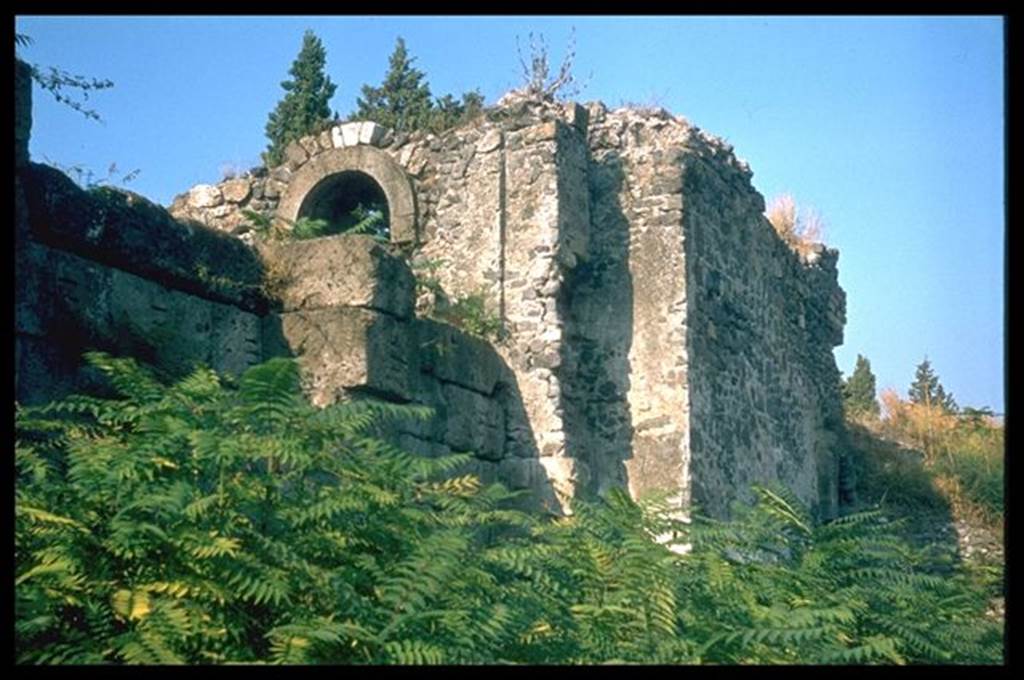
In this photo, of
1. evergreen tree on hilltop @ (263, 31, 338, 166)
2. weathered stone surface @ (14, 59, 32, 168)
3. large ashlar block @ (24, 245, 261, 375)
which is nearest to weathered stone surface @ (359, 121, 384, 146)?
large ashlar block @ (24, 245, 261, 375)

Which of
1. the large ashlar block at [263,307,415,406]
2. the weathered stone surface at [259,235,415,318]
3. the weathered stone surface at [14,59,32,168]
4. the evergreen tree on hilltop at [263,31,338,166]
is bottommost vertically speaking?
the large ashlar block at [263,307,415,406]

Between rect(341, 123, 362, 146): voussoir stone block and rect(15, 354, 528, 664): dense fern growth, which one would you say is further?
rect(341, 123, 362, 146): voussoir stone block

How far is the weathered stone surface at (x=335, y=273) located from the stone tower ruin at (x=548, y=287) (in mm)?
12

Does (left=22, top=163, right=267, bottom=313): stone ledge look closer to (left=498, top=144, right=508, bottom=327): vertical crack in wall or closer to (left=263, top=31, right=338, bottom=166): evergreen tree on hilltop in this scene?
(left=498, top=144, right=508, bottom=327): vertical crack in wall

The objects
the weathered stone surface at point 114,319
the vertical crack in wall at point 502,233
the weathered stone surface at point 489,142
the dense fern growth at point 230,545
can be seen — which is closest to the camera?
the dense fern growth at point 230,545

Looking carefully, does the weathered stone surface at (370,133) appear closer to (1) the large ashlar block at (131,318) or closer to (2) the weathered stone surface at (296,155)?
(2) the weathered stone surface at (296,155)

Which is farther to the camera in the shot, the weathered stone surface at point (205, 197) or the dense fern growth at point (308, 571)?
the weathered stone surface at point (205, 197)

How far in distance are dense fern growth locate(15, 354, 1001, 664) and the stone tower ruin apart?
1.90 metres

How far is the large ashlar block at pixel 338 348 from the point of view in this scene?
7.23 m

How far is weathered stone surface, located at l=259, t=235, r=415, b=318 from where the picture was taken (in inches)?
291

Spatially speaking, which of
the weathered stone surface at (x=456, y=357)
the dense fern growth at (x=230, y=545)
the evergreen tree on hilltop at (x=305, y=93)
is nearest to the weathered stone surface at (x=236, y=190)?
the weathered stone surface at (x=456, y=357)

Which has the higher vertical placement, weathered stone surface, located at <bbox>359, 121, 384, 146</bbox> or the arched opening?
weathered stone surface, located at <bbox>359, 121, 384, 146</bbox>

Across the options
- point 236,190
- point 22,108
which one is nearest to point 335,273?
point 22,108

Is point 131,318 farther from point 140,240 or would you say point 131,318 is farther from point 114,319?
point 140,240
